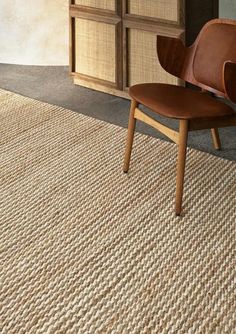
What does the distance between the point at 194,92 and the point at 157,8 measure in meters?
0.85

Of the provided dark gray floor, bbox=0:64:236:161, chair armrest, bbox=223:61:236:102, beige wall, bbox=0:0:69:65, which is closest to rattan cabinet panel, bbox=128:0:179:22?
Answer: dark gray floor, bbox=0:64:236:161

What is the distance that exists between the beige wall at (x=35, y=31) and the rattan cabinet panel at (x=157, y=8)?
2.81 ft

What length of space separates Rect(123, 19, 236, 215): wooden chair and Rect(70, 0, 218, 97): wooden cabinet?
58cm

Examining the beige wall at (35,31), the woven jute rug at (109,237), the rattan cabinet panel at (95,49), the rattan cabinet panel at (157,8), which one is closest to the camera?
the woven jute rug at (109,237)

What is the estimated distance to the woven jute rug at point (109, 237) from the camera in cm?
175

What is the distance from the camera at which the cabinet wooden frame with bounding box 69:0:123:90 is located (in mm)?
3250

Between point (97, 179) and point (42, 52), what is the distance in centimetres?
176

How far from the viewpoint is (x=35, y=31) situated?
13.2ft

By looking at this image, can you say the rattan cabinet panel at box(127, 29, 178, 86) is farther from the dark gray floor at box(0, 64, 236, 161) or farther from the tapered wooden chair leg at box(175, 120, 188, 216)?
the tapered wooden chair leg at box(175, 120, 188, 216)

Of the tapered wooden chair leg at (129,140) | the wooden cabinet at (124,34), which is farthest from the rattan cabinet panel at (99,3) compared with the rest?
the tapered wooden chair leg at (129,140)

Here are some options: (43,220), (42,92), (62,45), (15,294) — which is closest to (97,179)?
(43,220)

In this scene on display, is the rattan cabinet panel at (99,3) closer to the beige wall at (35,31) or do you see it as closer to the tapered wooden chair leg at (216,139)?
the beige wall at (35,31)

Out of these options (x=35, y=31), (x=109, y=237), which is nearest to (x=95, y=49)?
(x=35, y=31)

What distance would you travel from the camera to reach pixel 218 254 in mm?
2018
